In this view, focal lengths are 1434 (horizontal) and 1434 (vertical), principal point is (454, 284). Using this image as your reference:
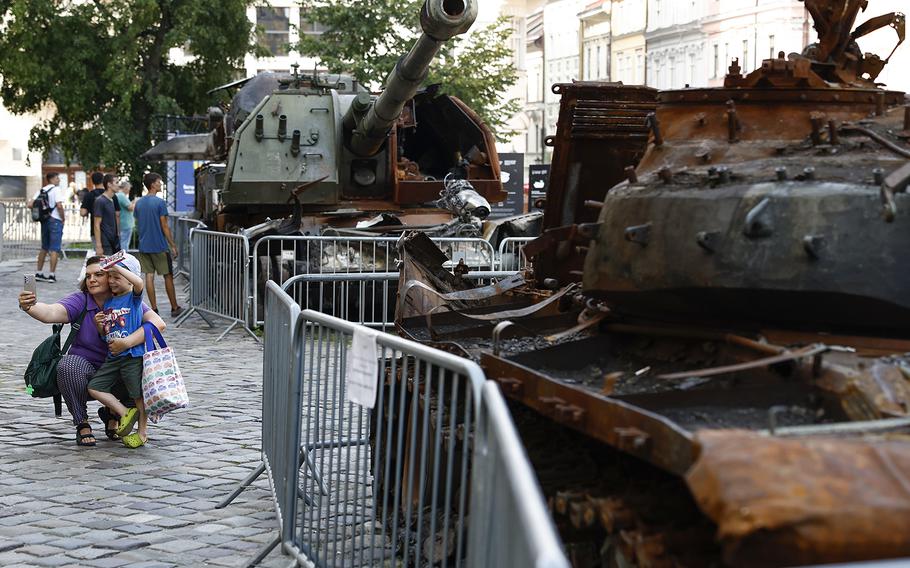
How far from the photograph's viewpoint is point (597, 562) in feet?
17.6

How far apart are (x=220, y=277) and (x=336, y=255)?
1.60 metres

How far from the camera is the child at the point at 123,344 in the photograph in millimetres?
9602

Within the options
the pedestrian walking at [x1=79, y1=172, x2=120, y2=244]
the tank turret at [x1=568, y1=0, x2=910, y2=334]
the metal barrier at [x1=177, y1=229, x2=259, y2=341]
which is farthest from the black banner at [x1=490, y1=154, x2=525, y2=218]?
the tank turret at [x1=568, y1=0, x2=910, y2=334]

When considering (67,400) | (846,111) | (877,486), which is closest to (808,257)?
(846,111)

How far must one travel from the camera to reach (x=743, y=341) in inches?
204

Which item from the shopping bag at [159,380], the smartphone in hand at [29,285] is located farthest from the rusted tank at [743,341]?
the smartphone in hand at [29,285]

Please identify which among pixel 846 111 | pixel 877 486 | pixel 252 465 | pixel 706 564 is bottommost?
pixel 252 465

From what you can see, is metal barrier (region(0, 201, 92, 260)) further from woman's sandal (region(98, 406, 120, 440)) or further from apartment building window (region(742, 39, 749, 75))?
woman's sandal (region(98, 406, 120, 440))

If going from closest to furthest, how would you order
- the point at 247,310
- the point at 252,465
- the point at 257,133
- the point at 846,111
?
the point at 846,111, the point at 252,465, the point at 247,310, the point at 257,133

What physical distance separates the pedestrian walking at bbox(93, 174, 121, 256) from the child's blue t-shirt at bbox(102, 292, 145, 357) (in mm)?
9661

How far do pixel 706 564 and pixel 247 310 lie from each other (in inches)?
459

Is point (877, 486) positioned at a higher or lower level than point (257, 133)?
lower

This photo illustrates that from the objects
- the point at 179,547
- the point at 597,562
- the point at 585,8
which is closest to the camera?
the point at 597,562

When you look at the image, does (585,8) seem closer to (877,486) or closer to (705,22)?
(705,22)
